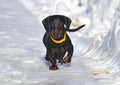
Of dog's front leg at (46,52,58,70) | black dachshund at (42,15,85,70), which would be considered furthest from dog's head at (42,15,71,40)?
dog's front leg at (46,52,58,70)

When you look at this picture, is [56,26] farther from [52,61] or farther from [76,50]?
[76,50]

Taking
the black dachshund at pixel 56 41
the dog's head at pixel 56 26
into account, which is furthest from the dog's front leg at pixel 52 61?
the dog's head at pixel 56 26

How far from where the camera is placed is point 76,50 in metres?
9.62

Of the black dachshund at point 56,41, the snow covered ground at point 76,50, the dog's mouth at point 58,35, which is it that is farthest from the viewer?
the black dachshund at point 56,41

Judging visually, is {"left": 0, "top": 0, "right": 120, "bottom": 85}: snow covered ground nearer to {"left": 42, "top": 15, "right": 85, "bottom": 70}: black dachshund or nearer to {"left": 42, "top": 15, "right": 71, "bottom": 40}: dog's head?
{"left": 42, "top": 15, "right": 85, "bottom": 70}: black dachshund

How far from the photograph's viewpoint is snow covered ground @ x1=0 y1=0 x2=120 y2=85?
7039 mm

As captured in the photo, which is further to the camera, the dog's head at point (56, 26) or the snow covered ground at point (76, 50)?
the dog's head at point (56, 26)

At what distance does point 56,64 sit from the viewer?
320 inches

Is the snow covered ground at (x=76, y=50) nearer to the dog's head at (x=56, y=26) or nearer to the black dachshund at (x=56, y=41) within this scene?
the black dachshund at (x=56, y=41)

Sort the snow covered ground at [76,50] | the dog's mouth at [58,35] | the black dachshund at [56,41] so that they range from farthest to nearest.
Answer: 1. the black dachshund at [56,41]
2. the dog's mouth at [58,35]
3. the snow covered ground at [76,50]

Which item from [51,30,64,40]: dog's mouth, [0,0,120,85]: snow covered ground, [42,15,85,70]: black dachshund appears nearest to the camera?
[0,0,120,85]: snow covered ground

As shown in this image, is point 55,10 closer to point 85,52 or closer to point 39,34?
point 39,34

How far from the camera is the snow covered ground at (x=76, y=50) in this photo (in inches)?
277

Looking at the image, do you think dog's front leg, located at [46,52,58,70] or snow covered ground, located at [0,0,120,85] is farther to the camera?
dog's front leg, located at [46,52,58,70]
